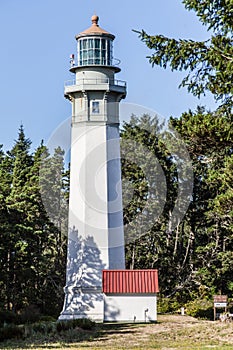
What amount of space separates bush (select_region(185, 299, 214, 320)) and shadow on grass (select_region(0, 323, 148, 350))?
25.2ft

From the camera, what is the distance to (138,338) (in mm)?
22266

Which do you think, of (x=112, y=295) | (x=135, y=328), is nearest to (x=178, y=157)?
(x=112, y=295)

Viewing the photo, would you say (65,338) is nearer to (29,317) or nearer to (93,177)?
(29,317)

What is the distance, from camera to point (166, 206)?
1647 inches

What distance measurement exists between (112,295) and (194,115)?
44.2 ft

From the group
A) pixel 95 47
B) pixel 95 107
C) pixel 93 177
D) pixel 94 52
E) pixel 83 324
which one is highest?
pixel 95 47

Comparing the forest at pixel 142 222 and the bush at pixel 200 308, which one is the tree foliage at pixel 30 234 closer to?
the forest at pixel 142 222

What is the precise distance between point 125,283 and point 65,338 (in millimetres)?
8329

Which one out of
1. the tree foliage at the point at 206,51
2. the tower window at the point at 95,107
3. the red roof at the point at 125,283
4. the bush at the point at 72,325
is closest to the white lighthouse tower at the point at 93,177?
the tower window at the point at 95,107

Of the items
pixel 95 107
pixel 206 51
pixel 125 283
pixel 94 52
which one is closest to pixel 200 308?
pixel 125 283

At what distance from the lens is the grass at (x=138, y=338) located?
1955cm

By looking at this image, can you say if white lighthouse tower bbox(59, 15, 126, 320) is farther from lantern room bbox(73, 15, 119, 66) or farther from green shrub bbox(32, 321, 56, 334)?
green shrub bbox(32, 321, 56, 334)

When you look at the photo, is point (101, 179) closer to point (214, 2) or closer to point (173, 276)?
point (173, 276)

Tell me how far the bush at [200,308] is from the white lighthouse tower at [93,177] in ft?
14.9
